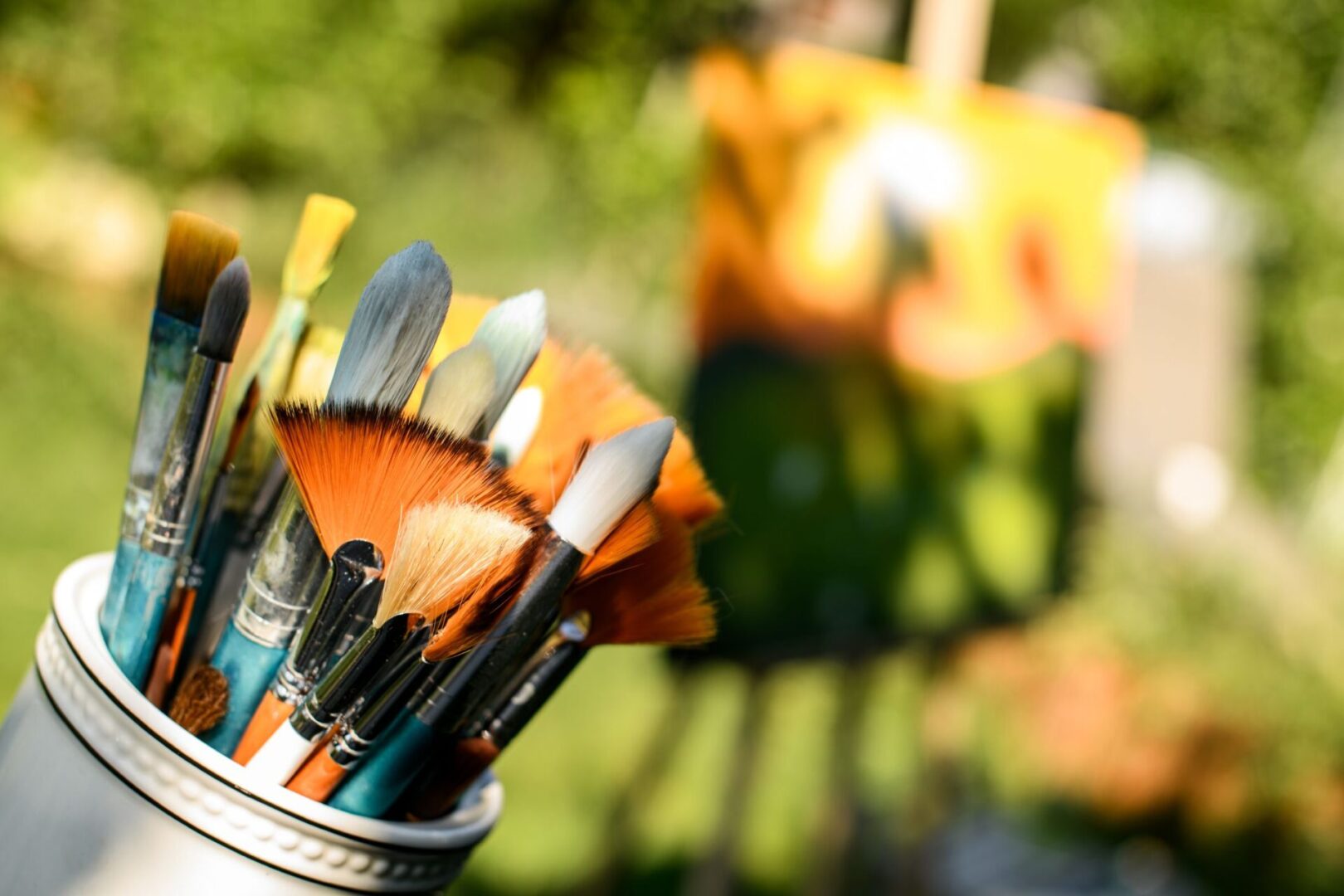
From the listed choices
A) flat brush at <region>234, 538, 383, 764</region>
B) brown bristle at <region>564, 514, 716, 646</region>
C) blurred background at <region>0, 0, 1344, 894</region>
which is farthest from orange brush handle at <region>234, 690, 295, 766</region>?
blurred background at <region>0, 0, 1344, 894</region>

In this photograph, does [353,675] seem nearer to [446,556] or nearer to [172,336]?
[446,556]

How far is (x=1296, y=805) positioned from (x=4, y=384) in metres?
3.31

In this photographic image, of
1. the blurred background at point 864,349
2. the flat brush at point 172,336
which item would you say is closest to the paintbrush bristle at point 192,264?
the flat brush at point 172,336

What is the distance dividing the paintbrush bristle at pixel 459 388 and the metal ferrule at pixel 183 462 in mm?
87

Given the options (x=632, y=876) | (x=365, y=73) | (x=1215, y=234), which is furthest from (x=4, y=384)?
(x=1215, y=234)

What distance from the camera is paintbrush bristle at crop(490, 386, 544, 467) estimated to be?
2.03 ft

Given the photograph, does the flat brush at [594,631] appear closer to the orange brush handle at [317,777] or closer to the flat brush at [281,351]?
the orange brush handle at [317,777]

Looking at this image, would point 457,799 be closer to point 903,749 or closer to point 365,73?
point 903,749

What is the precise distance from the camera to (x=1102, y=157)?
6.21 feet

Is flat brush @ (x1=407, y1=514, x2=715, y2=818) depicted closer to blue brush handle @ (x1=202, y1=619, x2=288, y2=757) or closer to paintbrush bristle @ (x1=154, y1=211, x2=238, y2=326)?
blue brush handle @ (x1=202, y1=619, x2=288, y2=757)

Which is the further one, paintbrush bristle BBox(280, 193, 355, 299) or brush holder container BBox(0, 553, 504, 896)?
paintbrush bristle BBox(280, 193, 355, 299)

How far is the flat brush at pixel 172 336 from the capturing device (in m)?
0.55

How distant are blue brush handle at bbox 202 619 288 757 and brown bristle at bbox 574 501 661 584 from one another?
0.13m

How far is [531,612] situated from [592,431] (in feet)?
0.44
